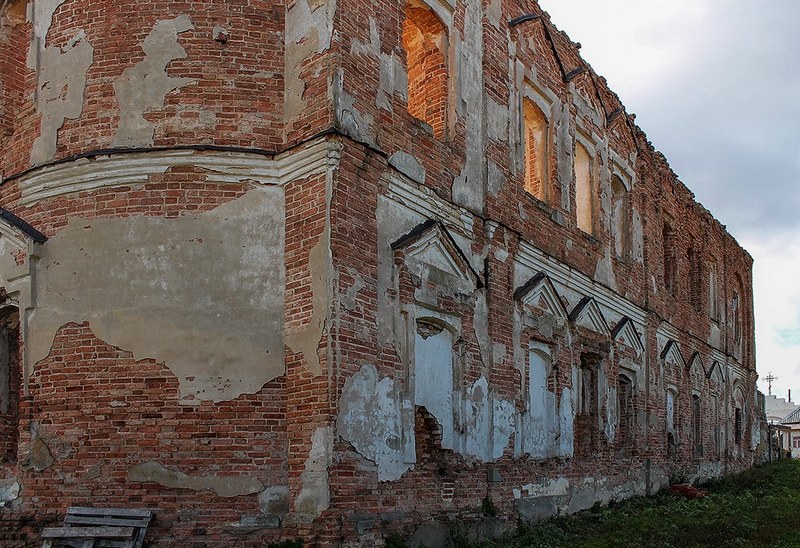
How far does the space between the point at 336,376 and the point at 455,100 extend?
425cm

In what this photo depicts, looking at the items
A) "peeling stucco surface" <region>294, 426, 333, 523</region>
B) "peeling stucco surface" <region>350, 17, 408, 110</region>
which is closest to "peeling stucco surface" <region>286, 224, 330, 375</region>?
"peeling stucco surface" <region>294, 426, 333, 523</region>

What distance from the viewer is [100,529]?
25.5 feet

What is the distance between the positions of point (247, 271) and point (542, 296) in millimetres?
5340

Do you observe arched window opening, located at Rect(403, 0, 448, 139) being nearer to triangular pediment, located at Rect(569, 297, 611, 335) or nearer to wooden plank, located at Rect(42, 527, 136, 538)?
triangular pediment, located at Rect(569, 297, 611, 335)

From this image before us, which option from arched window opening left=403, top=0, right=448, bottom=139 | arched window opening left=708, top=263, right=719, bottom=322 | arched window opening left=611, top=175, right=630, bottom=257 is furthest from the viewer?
arched window opening left=708, top=263, right=719, bottom=322

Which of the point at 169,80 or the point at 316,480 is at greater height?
the point at 169,80

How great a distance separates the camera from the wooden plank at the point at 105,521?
7.77 metres

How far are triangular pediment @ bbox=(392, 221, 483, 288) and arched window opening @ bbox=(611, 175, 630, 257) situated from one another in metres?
6.78

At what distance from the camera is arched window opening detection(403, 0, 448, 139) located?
10.5 metres

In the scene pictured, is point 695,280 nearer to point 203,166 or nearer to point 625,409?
point 625,409

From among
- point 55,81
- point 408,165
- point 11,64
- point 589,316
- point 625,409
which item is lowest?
point 625,409

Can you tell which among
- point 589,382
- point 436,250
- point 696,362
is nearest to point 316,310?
point 436,250

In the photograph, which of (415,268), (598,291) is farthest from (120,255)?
(598,291)

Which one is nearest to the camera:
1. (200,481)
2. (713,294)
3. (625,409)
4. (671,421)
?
(200,481)
